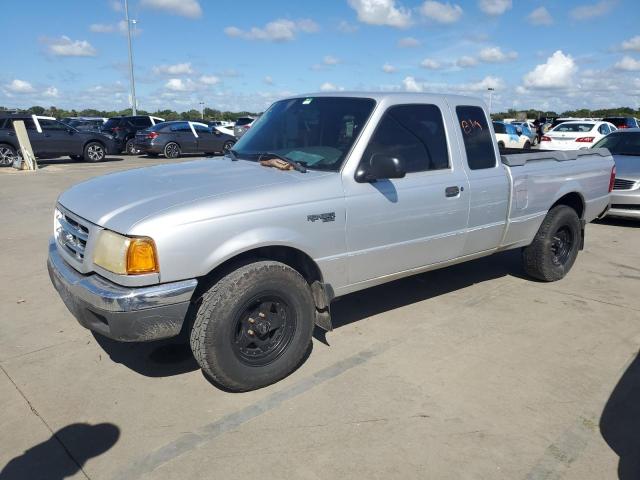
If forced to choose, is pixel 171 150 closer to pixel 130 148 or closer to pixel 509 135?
pixel 130 148

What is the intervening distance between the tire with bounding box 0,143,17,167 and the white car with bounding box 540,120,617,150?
17644 mm

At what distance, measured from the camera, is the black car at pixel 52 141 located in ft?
54.0

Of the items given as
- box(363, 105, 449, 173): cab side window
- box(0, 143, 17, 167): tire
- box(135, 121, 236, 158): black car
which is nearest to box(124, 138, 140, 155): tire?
box(135, 121, 236, 158): black car

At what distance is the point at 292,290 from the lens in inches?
132

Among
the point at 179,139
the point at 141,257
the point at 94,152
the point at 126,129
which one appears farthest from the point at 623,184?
the point at 126,129

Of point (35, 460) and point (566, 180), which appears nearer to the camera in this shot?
point (35, 460)

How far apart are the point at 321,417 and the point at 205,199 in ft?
4.87

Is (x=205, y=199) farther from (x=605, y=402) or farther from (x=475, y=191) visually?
(x=605, y=402)

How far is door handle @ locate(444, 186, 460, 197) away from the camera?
4215 mm

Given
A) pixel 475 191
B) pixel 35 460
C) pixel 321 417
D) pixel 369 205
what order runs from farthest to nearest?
pixel 475 191 < pixel 369 205 < pixel 321 417 < pixel 35 460

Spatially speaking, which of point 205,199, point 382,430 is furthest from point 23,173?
point 382,430

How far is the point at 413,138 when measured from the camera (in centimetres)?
414

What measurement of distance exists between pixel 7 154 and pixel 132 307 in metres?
16.6

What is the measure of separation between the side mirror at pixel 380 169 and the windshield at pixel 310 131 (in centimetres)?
18
